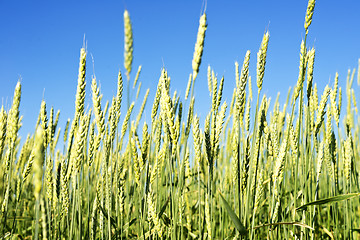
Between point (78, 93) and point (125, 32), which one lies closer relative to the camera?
point (125, 32)

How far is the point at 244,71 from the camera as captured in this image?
1.12 m

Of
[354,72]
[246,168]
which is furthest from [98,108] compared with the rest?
[354,72]

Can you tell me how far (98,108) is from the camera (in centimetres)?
119

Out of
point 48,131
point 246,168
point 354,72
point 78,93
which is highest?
point 354,72

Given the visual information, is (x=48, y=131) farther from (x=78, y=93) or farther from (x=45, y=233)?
(x=45, y=233)

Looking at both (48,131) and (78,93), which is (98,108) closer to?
(78,93)

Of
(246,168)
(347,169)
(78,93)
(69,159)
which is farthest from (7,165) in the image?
(347,169)

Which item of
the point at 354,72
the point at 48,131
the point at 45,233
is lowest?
the point at 45,233

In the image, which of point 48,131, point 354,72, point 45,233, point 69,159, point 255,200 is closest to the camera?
point 45,233

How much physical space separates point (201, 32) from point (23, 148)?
1.91 metres

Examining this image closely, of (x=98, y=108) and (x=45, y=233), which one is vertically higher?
(x=98, y=108)

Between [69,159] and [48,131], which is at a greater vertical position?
[48,131]

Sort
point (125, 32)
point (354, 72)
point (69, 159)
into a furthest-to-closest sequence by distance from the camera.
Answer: point (354, 72), point (69, 159), point (125, 32)

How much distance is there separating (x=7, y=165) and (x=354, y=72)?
2739 millimetres
